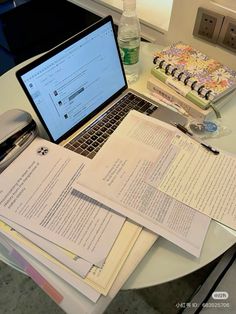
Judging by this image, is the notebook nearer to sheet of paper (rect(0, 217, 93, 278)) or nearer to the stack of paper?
the stack of paper

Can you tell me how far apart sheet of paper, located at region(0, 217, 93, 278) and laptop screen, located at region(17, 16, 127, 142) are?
9.7 inches

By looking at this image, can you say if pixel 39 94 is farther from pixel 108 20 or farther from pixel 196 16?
pixel 196 16

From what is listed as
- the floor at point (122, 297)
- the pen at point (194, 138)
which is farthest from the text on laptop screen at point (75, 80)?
the floor at point (122, 297)

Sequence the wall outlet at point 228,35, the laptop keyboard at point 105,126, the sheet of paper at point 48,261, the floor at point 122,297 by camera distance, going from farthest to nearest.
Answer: the floor at point 122,297 → the wall outlet at point 228,35 → the laptop keyboard at point 105,126 → the sheet of paper at point 48,261

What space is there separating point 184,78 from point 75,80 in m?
0.33

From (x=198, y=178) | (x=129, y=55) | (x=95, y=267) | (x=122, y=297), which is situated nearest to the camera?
(x=95, y=267)

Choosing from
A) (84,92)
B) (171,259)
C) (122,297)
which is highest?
(84,92)

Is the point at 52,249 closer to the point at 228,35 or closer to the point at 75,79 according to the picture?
the point at 75,79

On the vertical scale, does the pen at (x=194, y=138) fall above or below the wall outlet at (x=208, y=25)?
below

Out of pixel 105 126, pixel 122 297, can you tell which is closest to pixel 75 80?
pixel 105 126

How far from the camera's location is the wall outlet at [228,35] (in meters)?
0.92

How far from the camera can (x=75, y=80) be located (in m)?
0.73

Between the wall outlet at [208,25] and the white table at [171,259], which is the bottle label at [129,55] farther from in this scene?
the white table at [171,259]

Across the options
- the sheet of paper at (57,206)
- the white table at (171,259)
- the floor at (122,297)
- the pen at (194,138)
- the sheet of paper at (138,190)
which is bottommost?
the floor at (122,297)
